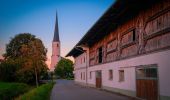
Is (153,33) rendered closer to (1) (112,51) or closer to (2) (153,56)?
(2) (153,56)

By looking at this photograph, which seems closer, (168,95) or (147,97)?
(168,95)

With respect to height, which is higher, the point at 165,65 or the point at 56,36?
the point at 56,36

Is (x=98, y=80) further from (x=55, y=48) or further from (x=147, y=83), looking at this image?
(x=55, y=48)

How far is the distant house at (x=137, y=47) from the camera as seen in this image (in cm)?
1418

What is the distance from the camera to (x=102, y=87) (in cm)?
2856

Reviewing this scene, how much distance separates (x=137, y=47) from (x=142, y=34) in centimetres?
116

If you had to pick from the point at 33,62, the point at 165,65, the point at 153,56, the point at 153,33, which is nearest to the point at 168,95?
the point at 165,65

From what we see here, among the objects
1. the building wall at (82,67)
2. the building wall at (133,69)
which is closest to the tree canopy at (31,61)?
the building wall at (82,67)

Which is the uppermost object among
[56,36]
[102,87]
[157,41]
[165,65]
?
[56,36]

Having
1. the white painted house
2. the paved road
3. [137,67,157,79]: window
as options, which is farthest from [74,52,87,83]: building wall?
the white painted house

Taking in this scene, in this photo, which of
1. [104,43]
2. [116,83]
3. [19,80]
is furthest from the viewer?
[19,80]

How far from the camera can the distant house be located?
14.2m

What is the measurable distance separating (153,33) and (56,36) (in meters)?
134

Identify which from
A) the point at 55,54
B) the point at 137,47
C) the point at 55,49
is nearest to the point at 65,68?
the point at 55,54
